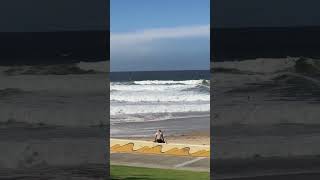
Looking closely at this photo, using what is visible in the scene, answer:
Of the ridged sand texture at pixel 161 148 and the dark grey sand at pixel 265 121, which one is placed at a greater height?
the dark grey sand at pixel 265 121

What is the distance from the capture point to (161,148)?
13.2m

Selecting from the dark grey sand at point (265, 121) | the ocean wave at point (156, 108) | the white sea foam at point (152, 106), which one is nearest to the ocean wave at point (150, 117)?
the white sea foam at point (152, 106)

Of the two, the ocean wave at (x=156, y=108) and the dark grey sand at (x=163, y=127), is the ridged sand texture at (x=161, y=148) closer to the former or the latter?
the dark grey sand at (x=163, y=127)

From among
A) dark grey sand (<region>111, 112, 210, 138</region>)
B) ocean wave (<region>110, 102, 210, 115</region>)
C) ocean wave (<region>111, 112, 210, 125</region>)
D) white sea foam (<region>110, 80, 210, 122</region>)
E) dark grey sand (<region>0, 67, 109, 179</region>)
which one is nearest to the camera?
dark grey sand (<region>0, 67, 109, 179</region>)

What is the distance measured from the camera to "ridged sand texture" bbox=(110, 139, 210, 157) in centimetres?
1243

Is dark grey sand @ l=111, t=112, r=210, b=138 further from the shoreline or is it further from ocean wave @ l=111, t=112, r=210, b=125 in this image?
ocean wave @ l=111, t=112, r=210, b=125

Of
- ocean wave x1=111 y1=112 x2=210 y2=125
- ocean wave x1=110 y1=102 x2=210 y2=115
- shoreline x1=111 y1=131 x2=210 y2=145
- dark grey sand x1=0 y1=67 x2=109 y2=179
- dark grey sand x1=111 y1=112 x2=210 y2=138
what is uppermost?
dark grey sand x1=0 y1=67 x2=109 y2=179

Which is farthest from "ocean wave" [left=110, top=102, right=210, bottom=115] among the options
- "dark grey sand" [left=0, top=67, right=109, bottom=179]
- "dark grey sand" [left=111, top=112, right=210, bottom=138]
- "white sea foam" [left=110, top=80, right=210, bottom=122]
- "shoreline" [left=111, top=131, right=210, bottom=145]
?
"dark grey sand" [left=0, top=67, right=109, bottom=179]

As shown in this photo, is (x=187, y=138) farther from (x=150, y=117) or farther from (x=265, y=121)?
(x=265, y=121)

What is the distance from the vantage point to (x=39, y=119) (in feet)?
16.1

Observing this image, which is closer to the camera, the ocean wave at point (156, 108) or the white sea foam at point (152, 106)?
the white sea foam at point (152, 106)

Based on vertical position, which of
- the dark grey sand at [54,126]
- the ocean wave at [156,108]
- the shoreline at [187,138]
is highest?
the dark grey sand at [54,126]

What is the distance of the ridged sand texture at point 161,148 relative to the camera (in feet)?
40.8

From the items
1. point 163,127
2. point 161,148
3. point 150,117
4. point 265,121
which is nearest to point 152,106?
point 150,117
